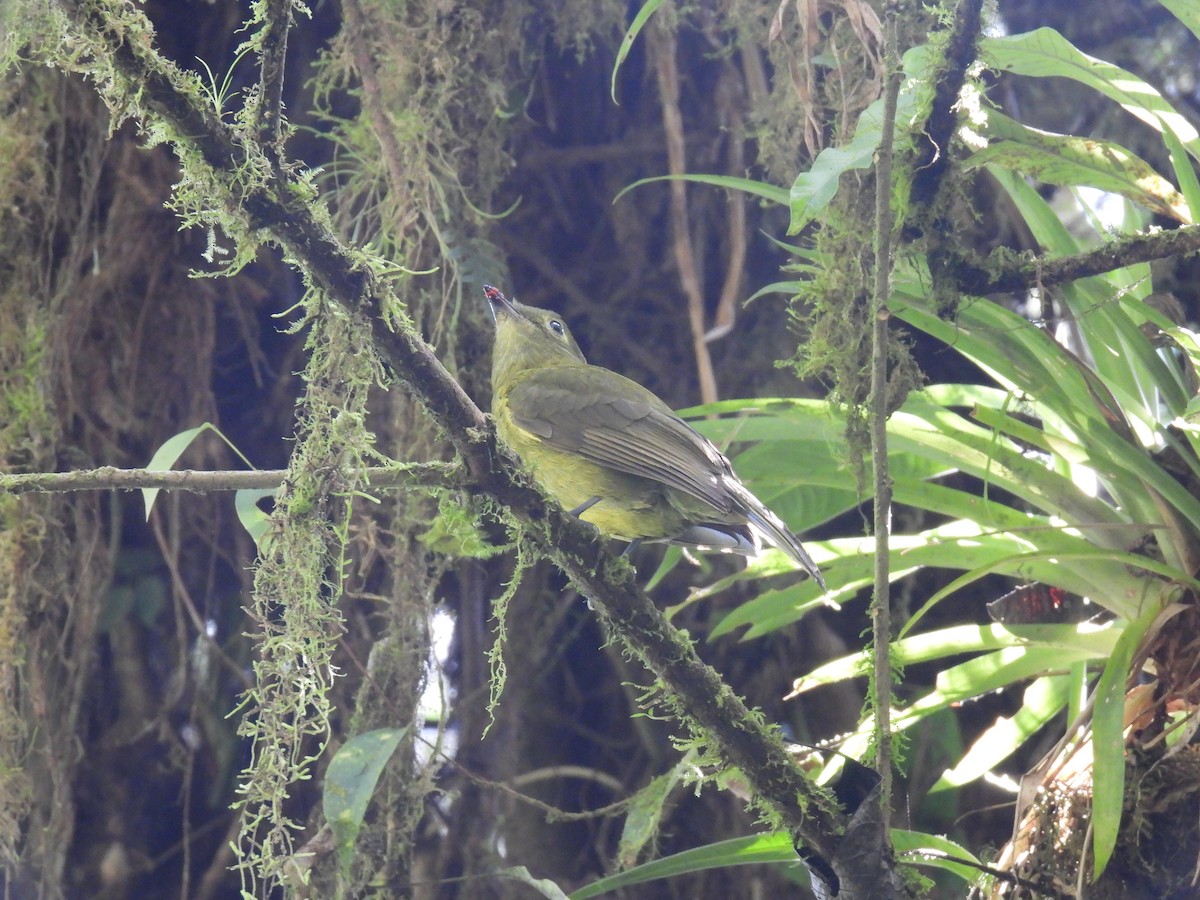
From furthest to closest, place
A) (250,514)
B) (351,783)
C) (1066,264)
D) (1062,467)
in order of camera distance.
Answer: (1062,467) → (351,783) → (250,514) → (1066,264)

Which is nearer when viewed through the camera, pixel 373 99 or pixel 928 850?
pixel 928 850

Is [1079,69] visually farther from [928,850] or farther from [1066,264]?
[928,850]

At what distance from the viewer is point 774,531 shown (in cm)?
254

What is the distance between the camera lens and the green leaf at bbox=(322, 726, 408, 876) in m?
2.27

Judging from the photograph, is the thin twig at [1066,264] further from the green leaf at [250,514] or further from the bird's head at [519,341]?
the bird's head at [519,341]

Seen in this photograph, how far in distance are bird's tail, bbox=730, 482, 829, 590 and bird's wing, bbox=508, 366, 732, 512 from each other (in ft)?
0.14

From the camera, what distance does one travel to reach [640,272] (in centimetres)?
433

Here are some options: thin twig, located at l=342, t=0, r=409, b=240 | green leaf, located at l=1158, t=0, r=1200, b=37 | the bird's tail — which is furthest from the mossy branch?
thin twig, located at l=342, t=0, r=409, b=240

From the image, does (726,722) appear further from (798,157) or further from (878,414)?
(798,157)

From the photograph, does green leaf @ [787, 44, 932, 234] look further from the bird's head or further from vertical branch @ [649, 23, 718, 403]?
vertical branch @ [649, 23, 718, 403]

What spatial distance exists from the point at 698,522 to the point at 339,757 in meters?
1.03

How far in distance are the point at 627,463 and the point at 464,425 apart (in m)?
1.13

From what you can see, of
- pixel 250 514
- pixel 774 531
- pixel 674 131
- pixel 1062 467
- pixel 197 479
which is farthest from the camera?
pixel 674 131

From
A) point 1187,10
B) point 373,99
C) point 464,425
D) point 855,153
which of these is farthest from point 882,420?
point 373,99
